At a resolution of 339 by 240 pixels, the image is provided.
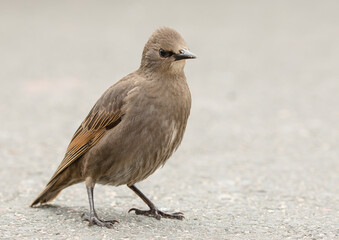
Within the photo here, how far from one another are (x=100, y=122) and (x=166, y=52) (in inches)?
29.9

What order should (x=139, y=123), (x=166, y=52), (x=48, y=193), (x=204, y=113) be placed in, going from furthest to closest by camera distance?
(x=204, y=113) < (x=48, y=193) < (x=166, y=52) < (x=139, y=123)

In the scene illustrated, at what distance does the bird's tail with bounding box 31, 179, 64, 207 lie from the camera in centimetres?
557

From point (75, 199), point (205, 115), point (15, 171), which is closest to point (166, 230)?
point (75, 199)

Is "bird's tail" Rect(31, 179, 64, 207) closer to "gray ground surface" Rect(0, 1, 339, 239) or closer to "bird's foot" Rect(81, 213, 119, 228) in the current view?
"gray ground surface" Rect(0, 1, 339, 239)

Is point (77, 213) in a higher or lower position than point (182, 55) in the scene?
lower

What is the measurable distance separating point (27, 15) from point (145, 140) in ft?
34.1

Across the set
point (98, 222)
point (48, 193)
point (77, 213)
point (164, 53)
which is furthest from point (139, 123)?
point (48, 193)

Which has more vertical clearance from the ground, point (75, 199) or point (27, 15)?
point (27, 15)

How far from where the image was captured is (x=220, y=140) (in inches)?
337

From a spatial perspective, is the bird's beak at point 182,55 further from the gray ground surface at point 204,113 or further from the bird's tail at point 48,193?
the bird's tail at point 48,193

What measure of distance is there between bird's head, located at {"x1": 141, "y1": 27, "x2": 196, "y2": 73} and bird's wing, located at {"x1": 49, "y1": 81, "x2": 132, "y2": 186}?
283mm

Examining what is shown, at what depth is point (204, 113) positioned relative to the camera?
957cm

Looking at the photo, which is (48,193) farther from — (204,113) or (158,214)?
(204,113)

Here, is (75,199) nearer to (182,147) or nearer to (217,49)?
(182,147)
